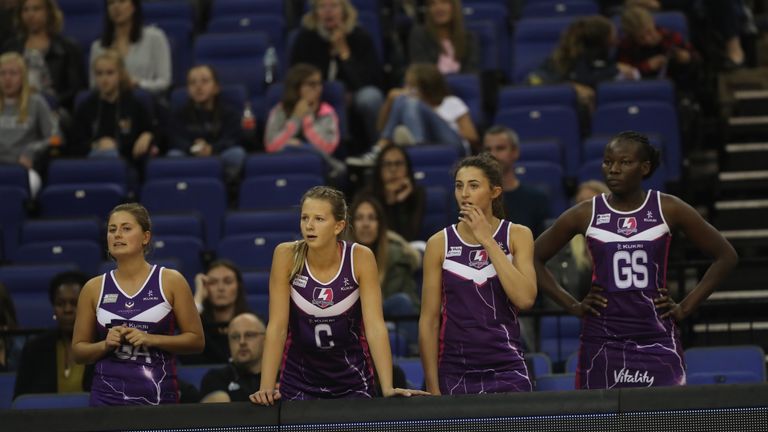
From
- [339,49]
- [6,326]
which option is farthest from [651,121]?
[6,326]

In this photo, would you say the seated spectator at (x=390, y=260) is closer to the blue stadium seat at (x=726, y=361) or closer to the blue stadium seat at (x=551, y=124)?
the blue stadium seat at (x=726, y=361)

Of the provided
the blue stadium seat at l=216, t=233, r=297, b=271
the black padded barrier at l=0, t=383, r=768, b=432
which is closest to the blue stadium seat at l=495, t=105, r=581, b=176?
the blue stadium seat at l=216, t=233, r=297, b=271

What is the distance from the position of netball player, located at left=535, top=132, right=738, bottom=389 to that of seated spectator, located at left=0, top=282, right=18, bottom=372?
390 cm

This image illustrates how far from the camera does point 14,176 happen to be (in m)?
11.1

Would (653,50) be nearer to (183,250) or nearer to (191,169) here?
(191,169)

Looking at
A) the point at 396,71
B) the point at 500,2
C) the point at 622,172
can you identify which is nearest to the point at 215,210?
the point at 396,71

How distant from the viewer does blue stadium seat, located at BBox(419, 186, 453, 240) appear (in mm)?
10336

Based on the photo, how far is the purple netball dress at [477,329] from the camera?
6.30 metres

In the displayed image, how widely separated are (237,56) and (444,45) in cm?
182

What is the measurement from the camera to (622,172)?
656 cm

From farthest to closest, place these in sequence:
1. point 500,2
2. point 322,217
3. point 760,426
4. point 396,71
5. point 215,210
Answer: point 500,2 < point 396,71 < point 215,210 < point 322,217 < point 760,426

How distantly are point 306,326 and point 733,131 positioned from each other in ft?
21.7

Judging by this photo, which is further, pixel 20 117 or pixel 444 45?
pixel 444 45

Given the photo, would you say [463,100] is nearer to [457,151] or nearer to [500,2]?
[457,151]
